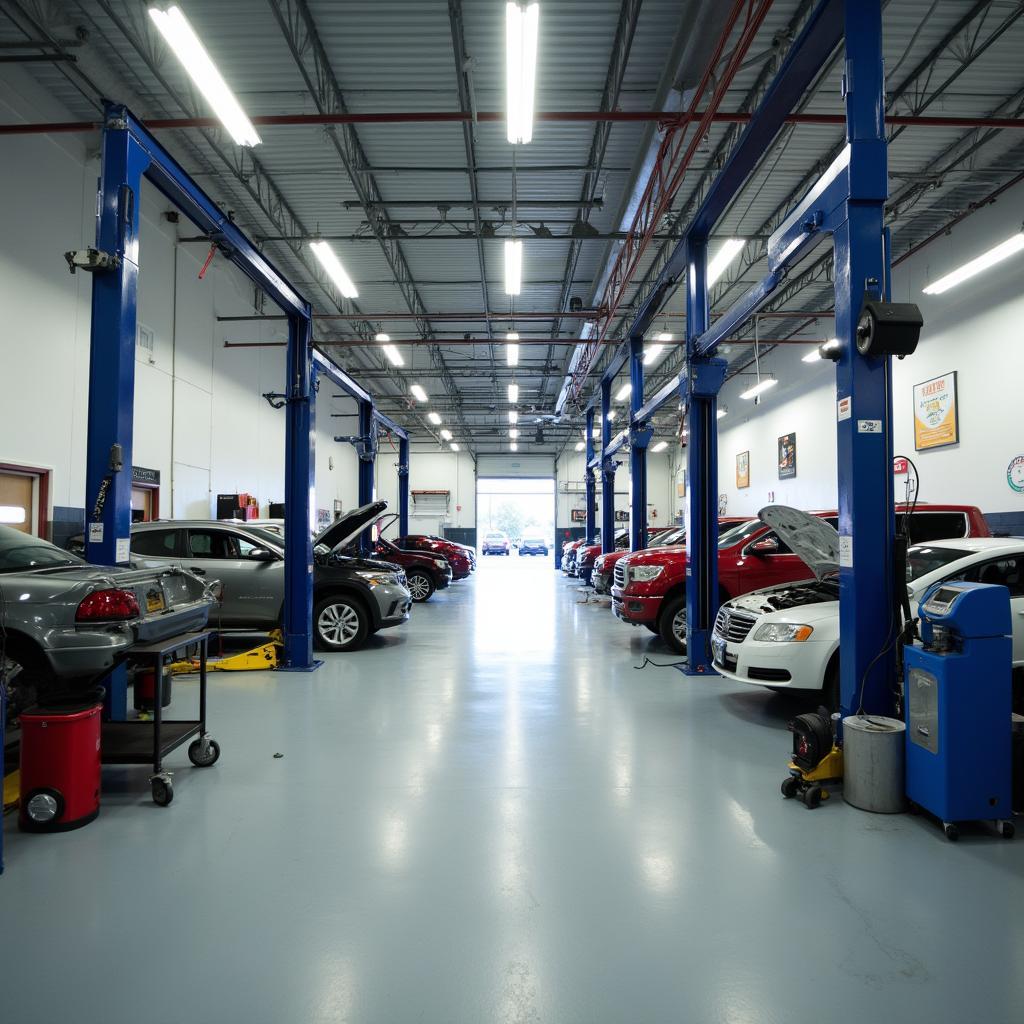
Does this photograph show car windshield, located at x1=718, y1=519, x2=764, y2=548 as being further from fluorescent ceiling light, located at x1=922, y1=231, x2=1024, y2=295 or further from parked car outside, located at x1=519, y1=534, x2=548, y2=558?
parked car outside, located at x1=519, y1=534, x2=548, y2=558

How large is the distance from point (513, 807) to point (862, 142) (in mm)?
3940

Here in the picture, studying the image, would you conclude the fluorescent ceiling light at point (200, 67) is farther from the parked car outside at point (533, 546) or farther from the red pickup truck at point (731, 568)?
the parked car outside at point (533, 546)

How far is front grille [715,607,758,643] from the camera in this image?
15.5ft

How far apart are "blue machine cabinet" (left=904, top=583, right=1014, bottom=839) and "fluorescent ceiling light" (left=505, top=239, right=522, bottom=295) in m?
7.29

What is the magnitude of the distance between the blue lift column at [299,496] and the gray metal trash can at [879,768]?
501 centimetres

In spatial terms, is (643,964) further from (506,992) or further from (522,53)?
(522,53)

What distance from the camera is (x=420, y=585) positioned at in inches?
510

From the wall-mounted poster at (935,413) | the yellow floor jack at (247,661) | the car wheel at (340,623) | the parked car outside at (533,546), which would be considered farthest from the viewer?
the parked car outside at (533,546)

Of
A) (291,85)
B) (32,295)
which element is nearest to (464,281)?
(291,85)

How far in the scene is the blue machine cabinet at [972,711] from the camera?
113 inches

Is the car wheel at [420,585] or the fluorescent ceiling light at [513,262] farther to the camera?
the car wheel at [420,585]

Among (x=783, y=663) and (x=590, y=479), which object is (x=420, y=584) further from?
(x=783, y=663)

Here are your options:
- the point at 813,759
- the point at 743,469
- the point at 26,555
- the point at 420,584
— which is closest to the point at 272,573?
the point at 26,555

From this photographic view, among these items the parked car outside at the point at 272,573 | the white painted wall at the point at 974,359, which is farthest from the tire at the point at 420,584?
the white painted wall at the point at 974,359
